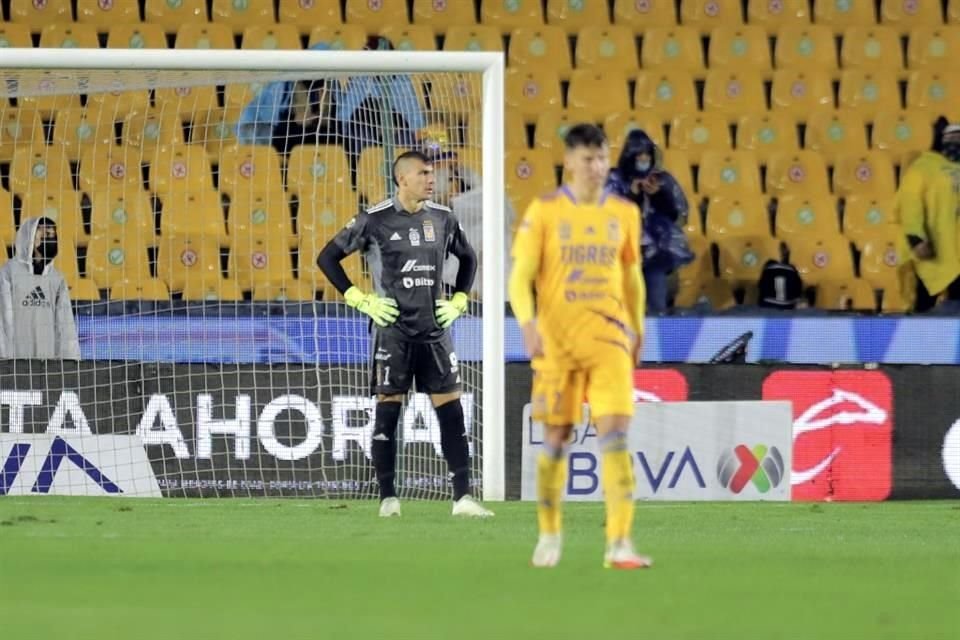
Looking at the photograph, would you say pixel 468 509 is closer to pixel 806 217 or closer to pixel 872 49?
pixel 806 217

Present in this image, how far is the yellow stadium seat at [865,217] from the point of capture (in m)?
16.5

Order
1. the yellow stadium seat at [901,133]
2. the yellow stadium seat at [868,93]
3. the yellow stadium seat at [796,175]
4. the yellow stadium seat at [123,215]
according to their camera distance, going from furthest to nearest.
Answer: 1. the yellow stadium seat at [868,93]
2. the yellow stadium seat at [901,133]
3. the yellow stadium seat at [796,175]
4. the yellow stadium seat at [123,215]

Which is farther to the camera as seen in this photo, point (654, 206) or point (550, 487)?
point (654, 206)

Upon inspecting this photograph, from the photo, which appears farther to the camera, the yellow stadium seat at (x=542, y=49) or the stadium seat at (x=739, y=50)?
the stadium seat at (x=739, y=50)

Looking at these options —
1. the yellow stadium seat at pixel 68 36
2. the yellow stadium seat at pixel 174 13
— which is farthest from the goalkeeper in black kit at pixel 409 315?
the yellow stadium seat at pixel 174 13

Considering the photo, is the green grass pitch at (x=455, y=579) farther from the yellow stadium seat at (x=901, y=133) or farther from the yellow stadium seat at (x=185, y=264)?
the yellow stadium seat at (x=901, y=133)

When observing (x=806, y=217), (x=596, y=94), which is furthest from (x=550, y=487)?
(x=596, y=94)

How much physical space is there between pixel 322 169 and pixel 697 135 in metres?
4.39

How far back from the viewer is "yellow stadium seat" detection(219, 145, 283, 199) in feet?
47.6

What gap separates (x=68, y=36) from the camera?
17.0m

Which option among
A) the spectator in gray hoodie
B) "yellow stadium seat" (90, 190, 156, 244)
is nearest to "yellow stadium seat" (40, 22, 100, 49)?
"yellow stadium seat" (90, 190, 156, 244)

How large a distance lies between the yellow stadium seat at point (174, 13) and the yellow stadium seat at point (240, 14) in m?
0.13

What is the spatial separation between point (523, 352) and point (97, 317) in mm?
3063

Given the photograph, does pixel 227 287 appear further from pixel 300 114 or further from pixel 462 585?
pixel 462 585
